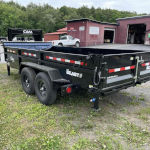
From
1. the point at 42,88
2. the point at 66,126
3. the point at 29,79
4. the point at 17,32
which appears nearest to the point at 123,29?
the point at 17,32

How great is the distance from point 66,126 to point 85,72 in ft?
3.54

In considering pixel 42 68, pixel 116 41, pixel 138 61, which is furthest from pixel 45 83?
pixel 116 41

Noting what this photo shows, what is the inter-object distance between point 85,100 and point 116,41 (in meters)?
23.0

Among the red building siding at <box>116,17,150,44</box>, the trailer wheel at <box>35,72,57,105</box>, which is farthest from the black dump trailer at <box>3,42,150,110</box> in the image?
the red building siding at <box>116,17,150,44</box>

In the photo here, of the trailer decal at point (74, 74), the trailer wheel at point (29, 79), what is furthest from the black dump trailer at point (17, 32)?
the trailer decal at point (74, 74)

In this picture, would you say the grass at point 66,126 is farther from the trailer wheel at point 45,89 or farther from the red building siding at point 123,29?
the red building siding at point 123,29

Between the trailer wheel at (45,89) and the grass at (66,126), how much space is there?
16 centimetres

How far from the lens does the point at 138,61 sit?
349cm

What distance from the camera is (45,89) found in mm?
3943

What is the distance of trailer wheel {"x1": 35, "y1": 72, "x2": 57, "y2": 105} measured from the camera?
3619 millimetres

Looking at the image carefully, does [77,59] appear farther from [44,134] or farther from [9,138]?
[9,138]

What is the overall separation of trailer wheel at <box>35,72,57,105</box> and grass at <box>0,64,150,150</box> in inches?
6.4

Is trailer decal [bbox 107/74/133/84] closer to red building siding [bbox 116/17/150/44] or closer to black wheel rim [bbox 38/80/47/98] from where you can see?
black wheel rim [bbox 38/80/47/98]

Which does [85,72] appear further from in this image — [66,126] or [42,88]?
[42,88]
